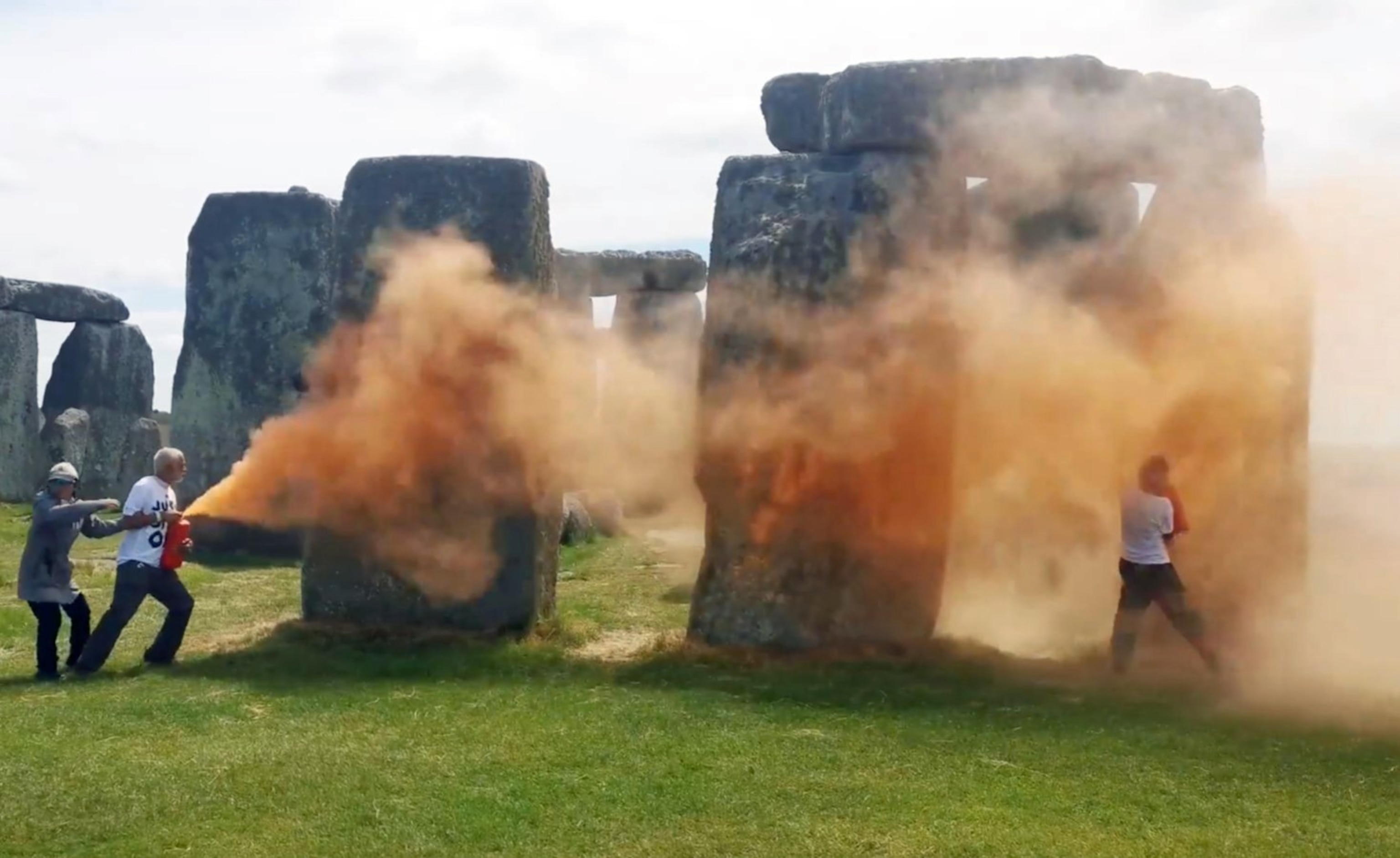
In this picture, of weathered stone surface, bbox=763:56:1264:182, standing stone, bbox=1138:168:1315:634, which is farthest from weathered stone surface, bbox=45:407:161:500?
standing stone, bbox=1138:168:1315:634

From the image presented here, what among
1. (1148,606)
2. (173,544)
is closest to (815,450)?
(1148,606)

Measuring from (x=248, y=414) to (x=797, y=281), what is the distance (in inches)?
419

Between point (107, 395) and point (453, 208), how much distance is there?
16.4 meters

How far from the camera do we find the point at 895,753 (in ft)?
27.9

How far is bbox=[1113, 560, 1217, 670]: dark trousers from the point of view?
1054 cm

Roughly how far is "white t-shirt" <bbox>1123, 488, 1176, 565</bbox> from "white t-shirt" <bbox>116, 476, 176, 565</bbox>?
649cm

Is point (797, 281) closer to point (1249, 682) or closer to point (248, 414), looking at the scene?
point (1249, 682)

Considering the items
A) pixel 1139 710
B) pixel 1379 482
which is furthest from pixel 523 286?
pixel 1379 482

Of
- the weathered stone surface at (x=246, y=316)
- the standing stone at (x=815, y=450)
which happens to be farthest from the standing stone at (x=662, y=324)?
the standing stone at (x=815, y=450)

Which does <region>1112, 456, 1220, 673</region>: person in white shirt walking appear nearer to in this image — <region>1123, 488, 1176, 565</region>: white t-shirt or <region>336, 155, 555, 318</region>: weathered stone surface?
<region>1123, 488, 1176, 565</region>: white t-shirt

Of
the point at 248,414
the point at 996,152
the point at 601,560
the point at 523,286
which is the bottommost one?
the point at 601,560

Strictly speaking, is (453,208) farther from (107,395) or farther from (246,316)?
(107,395)

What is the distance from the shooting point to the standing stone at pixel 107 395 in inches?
1027

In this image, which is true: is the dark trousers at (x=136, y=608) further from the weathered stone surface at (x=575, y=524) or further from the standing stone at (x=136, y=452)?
the standing stone at (x=136, y=452)
